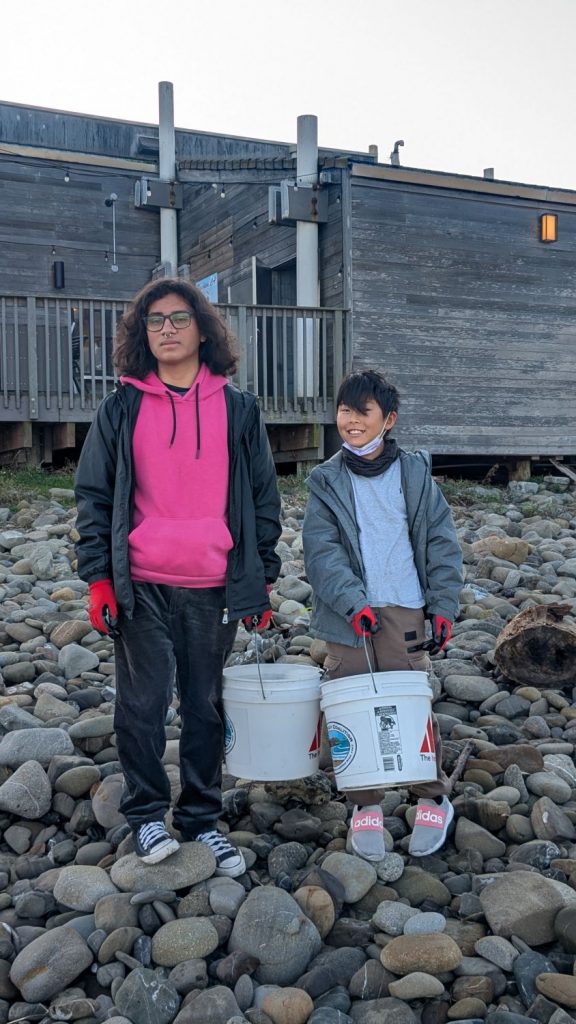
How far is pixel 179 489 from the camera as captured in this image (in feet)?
9.94

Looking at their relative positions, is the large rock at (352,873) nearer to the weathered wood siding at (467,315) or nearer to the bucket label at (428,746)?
the bucket label at (428,746)

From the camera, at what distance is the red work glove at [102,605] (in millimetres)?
2924

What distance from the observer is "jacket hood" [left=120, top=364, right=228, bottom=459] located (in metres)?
3.04

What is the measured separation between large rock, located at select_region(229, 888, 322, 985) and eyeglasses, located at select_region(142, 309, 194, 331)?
169cm

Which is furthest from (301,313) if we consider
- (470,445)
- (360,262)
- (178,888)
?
(178,888)

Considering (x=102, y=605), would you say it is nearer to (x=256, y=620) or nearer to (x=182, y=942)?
(x=256, y=620)

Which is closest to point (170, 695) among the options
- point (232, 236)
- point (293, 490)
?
point (293, 490)

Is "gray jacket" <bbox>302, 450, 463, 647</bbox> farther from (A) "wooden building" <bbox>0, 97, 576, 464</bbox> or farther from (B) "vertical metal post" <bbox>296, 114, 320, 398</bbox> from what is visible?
(B) "vertical metal post" <bbox>296, 114, 320, 398</bbox>

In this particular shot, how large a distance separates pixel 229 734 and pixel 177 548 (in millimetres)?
664


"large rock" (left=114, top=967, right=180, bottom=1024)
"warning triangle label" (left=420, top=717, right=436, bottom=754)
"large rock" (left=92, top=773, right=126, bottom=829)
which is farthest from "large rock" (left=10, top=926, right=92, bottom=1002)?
"warning triangle label" (left=420, top=717, right=436, bottom=754)

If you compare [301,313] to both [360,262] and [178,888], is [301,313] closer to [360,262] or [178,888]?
[360,262]

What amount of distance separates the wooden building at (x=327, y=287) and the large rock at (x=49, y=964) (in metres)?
7.36

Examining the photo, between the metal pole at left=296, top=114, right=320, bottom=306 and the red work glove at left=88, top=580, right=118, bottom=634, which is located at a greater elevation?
the metal pole at left=296, top=114, right=320, bottom=306

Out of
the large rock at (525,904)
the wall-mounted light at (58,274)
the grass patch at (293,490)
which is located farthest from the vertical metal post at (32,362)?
the large rock at (525,904)
